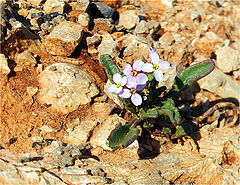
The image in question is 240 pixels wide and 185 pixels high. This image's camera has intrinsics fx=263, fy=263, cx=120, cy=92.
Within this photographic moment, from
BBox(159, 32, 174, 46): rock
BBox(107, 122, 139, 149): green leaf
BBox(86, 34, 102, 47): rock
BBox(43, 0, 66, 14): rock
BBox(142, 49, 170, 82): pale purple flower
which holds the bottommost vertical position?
BBox(107, 122, 139, 149): green leaf

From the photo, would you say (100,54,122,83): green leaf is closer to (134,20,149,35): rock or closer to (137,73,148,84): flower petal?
(137,73,148,84): flower petal

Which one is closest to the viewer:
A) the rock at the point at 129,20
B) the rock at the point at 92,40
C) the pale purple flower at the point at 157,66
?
the pale purple flower at the point at 157,66

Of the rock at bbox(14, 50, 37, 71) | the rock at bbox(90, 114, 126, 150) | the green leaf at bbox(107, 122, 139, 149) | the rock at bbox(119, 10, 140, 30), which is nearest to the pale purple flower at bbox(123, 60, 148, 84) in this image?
the green leaf at bbox(107, 122, 139, 149)

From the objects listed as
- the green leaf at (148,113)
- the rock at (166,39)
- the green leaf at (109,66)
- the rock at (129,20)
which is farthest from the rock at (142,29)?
the green leaf at (148,113)

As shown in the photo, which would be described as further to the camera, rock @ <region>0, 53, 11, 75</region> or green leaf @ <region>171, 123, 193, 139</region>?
rock @ <region>0, 53, 11, 75</region>

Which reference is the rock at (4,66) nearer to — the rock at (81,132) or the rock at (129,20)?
the rock at (81,132)

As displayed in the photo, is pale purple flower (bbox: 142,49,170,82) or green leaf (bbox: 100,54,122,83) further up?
pale purple flower (bbox: 142,49,170,82)

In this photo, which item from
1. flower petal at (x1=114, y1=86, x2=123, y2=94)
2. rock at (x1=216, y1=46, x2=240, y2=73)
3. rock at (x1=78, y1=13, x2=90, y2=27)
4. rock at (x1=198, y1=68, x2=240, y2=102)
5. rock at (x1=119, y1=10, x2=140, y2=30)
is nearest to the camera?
flower petal at (x1=114, y1=86, x2=123, y2=94)

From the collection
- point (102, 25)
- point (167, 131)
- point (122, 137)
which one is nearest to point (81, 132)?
point (122, 137)
